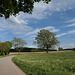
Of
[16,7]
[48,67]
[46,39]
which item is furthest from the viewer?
[46,39]

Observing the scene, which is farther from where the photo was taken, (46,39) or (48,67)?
(46,39)

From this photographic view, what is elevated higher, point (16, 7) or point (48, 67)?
point (16, 7)

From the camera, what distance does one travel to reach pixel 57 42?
146ft

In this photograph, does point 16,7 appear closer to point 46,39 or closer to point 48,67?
point 48,67

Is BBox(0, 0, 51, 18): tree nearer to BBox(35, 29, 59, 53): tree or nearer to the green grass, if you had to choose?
the green grass

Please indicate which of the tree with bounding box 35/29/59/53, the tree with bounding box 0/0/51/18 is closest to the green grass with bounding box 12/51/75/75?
the tree with bounding box 0/0/51/18

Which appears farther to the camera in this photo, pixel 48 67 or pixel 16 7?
pixel 16 7

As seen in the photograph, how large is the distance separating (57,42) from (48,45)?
180 inches

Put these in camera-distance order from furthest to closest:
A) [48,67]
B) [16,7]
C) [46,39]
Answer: [46,39] < [16,7] < [48,67]

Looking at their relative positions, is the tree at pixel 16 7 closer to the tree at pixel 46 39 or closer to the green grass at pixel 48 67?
the green grass at pixel 48 67

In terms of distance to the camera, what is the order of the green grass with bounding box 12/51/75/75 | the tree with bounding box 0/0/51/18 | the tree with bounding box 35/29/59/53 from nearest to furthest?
the green grass with bounding box 12/51/75/75 → the tree with bounding box 0/0/51/18 → the tree with bounding box 35/29/59/53

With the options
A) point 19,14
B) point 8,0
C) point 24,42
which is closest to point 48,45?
point 24,42

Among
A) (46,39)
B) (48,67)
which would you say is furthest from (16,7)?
(46,39)

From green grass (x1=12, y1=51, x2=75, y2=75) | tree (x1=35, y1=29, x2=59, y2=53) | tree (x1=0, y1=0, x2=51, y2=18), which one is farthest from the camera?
tree (x1=35, y1=29, x2=59, y2=53)
